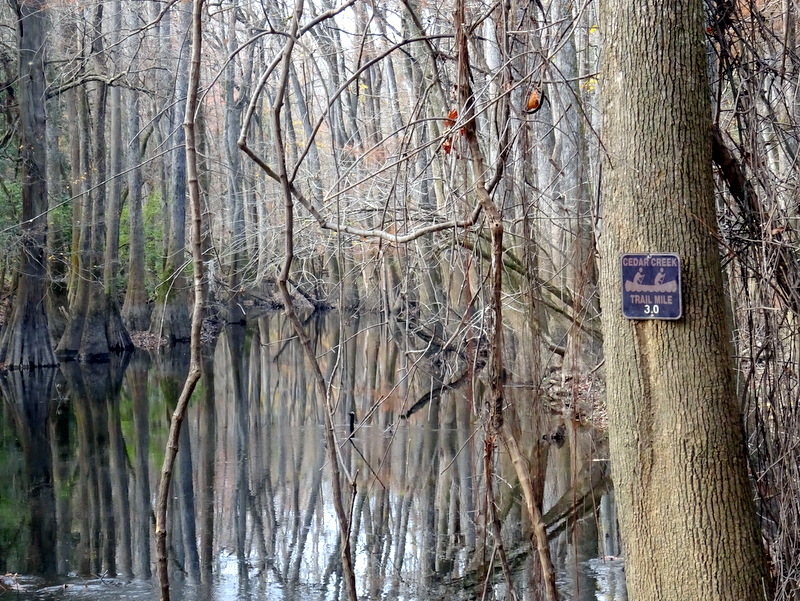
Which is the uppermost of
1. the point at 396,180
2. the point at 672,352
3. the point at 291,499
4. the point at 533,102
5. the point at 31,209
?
the point at 31,209

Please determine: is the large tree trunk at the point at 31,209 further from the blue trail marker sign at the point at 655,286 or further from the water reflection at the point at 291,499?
the blue trail marker sign at the point at 655,286

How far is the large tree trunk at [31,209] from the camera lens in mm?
20234

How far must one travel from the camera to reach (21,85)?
20.6m

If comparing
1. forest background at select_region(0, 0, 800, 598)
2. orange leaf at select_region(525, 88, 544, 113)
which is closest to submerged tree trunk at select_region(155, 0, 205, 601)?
forest background at select_region(0, 0, 800, 598)

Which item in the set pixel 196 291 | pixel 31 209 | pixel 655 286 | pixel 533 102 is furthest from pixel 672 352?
pixel 31 209

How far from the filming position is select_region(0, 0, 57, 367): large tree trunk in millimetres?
20234

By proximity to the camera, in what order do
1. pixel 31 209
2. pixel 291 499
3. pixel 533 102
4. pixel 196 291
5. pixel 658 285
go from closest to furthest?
pixel 196 291 < pixel 658 285 < pixel 533 102 < pixel 291 499 < pixel 31 209

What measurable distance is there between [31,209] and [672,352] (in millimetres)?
20423

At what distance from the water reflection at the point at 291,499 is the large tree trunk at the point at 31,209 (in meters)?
5.57

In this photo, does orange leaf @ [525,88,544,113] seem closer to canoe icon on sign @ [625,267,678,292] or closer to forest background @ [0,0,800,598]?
forest background @ [0,0,800,598]

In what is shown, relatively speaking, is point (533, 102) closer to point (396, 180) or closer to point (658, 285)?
point (396, 180)

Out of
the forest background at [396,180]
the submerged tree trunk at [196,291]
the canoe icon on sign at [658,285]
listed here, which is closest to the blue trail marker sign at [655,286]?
the canoe icon on sign at [658,285]

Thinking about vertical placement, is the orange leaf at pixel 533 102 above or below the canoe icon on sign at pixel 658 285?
→ above

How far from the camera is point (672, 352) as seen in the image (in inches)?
115
